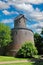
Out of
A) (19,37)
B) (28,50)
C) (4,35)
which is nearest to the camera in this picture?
(28,50)

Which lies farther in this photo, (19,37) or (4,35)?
(19,37)

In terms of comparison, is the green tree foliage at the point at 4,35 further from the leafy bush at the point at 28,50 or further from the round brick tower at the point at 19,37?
the leafy bush at the point at 28,50

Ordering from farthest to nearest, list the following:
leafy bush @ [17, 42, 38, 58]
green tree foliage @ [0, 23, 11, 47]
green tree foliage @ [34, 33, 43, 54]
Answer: green tree foliage @ [34, 33, 43, 54] < green tree foliage @ [0, 23, 11, 47] < leafy bush @ [17, 42, 38, 58]

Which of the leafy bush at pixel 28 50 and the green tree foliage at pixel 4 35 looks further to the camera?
the green tree foliage at pixel 4 35

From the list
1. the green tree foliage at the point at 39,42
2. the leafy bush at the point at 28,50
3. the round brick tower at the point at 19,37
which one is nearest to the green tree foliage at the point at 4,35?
the round brick tower at the point at 19,37

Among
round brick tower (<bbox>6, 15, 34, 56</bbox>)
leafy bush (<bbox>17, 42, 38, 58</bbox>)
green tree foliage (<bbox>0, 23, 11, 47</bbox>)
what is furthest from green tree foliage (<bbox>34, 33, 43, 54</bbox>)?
green tree foliage (<bbox>0, 23, 11, 47</bbox>)

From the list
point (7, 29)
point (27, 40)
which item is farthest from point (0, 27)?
point (27, 40)

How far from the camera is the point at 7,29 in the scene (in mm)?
59188

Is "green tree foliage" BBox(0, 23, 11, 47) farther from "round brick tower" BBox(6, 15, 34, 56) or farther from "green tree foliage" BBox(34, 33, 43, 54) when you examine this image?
"green tree foliage" BBox(34, 33, 43, 54)

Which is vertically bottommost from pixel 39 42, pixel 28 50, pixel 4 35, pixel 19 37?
pixel 28 50

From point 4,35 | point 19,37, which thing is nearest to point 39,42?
point 19,37

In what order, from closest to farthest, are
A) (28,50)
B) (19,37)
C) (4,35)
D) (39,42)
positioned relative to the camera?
1. (28,50)
2. (4,35)
3. (19,37)
4. (39,42)

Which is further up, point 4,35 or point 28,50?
point 4,35

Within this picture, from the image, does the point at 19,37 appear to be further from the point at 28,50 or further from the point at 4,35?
the point at 28,50
